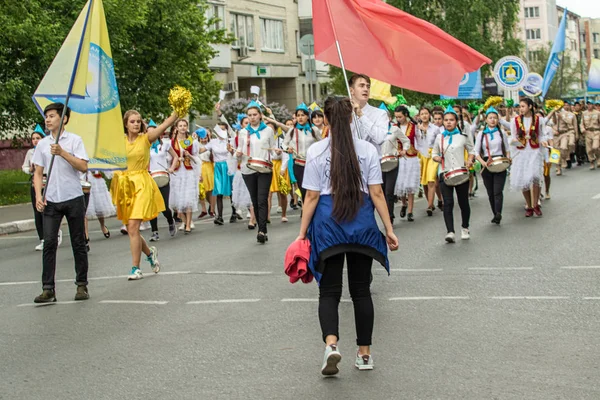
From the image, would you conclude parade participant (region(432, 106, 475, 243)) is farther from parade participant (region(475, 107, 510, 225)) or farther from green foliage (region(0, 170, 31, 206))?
green foliage (region(0, 170, 31, 206))

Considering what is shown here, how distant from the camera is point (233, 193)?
62.2 feet

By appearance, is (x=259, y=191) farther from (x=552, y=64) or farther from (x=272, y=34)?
(x=272, y=34)

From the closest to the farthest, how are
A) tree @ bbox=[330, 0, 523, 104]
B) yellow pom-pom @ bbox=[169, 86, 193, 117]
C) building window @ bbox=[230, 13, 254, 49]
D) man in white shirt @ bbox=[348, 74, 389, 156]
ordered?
man in white shirt @ bbox=[348, 74, 389, 156]
yellow pom-pom @ bbox=[169, 86, 193, 117]
building window @ bbox=[230, 13, 254, 49]
tree @ bbox=[330, 0, 523, 104]

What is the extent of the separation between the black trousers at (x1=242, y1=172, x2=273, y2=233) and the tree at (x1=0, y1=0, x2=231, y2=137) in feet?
34.6

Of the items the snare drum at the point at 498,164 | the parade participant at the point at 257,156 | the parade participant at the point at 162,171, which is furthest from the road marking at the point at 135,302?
the snare drum at the point at 498,164

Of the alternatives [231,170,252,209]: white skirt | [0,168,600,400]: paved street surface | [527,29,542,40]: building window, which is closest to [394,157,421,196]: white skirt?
[231,170,252,209]: white skirt

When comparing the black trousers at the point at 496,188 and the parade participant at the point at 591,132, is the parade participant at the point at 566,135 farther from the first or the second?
the black trousers at the point at 496,188

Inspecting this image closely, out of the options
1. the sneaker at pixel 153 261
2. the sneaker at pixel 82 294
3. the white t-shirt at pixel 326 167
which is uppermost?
the white t-shirt at pixel 326 167

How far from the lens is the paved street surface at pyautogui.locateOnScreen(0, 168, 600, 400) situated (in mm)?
6496

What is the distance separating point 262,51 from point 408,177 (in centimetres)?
3817

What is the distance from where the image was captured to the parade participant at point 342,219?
6.70 meters

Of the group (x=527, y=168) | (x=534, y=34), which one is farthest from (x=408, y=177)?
(x=534, y=34)

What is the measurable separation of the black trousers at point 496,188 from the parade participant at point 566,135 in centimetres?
1537

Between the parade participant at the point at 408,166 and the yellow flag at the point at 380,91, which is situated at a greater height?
the yellow flag at the point at 380,91
